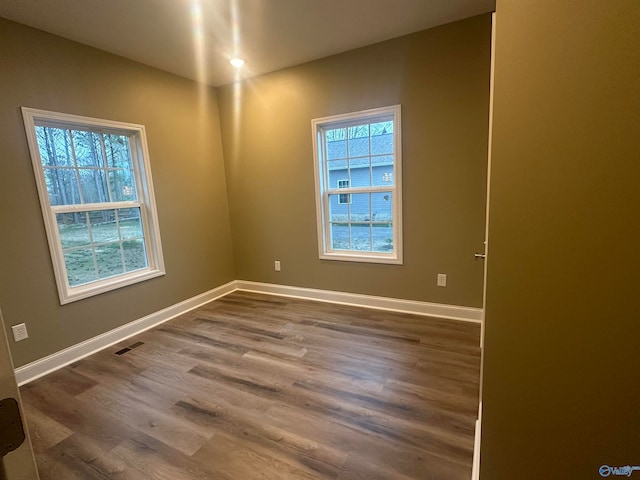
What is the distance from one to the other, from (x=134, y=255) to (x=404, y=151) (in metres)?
2.92

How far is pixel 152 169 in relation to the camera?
309cm

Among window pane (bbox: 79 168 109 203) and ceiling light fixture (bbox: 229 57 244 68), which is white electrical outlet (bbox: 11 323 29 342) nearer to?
window pane (bbox: 79 168 109 203)

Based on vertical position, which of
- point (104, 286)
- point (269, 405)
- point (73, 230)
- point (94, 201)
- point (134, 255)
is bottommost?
point (269, 405)

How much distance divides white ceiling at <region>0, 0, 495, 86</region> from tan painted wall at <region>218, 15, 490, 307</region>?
0.23 metres

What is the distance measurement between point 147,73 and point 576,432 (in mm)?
3945

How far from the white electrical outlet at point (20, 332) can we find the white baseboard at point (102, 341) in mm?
215

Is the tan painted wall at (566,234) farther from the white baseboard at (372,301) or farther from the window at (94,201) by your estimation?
the window at (94,201)

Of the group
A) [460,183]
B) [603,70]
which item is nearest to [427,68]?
[460,183]

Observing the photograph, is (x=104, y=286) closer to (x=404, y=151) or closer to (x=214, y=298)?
(x=214, y=298)

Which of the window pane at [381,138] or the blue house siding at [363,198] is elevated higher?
the window pane at [381,138]

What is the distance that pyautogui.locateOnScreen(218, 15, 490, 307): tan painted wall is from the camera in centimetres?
264

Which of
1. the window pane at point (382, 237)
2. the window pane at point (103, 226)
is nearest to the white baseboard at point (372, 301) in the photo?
the window pane at point (382, 237)

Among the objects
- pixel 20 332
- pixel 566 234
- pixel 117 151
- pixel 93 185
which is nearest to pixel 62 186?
pixel 93 185

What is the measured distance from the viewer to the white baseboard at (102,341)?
2309mm
